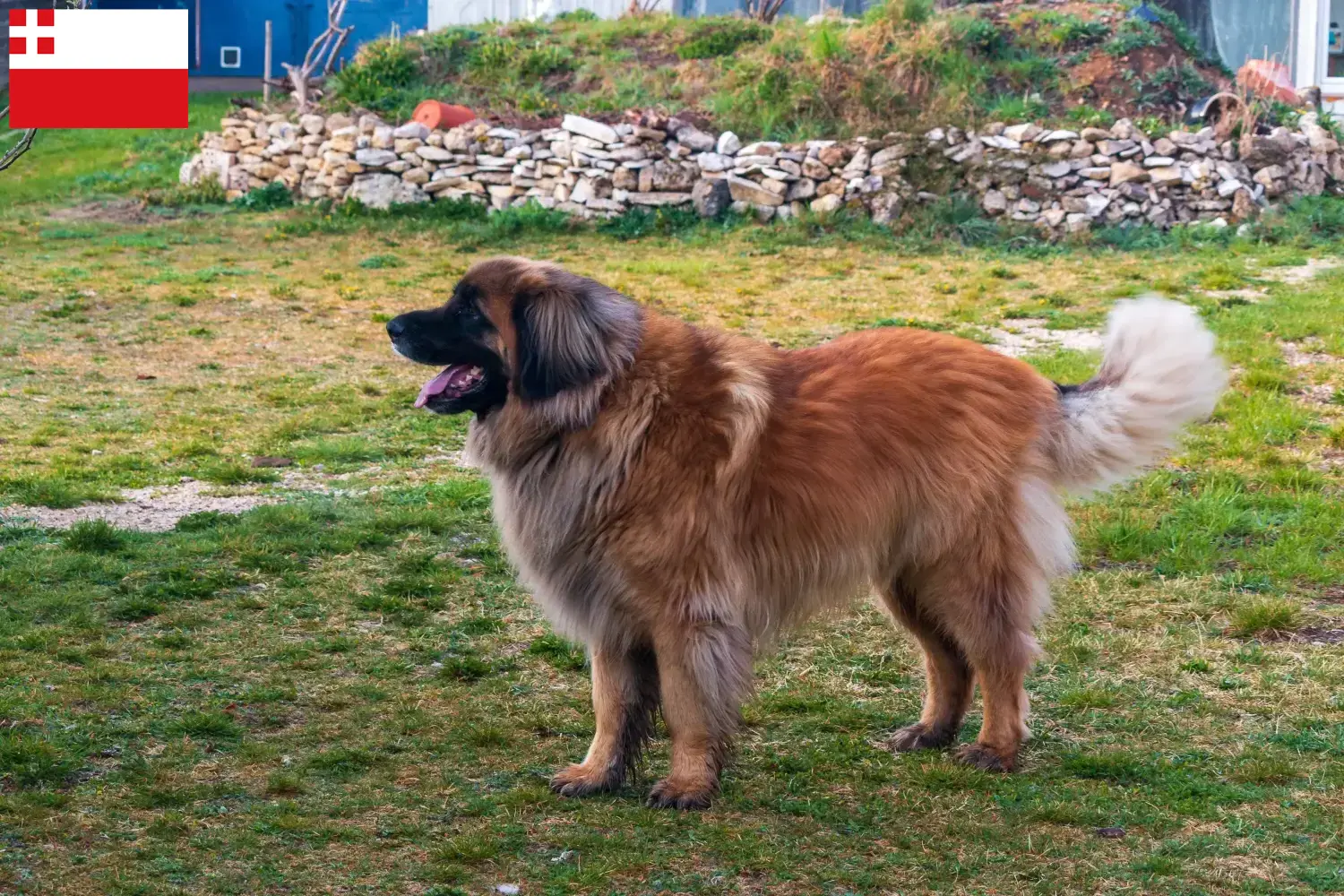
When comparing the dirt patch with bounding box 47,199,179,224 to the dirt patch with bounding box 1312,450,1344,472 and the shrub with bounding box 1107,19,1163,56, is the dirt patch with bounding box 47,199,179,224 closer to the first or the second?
the shrub with bounding box 1107,19,1163,56

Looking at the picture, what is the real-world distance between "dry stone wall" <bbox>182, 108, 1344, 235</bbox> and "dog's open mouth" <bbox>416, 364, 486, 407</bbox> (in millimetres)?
11458

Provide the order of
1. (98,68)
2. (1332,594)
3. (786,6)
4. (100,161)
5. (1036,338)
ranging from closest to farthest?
(1332,594) < (1036,338) < (98,68) < (100,161) < (786,6)

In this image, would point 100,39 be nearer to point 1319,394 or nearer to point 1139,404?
point 1319,394

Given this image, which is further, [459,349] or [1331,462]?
[1331,462]

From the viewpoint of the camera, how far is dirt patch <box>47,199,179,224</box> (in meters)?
17.1

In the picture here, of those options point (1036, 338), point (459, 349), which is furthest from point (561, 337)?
point (1036, 338)

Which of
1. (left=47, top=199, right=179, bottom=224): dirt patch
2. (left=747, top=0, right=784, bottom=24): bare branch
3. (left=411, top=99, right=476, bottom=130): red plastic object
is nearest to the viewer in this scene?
(left=411, top=99, right=476, bottom=130): red plastic object

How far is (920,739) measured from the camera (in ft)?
14.2

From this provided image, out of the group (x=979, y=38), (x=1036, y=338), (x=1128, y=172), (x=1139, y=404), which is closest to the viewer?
(x=1139, y=404)

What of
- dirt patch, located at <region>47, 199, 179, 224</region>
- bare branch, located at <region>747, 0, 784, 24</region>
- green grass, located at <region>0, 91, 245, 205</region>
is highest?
bare branch, located at <region>747, 0, 784, 24</region>

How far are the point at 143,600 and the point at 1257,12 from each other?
17627mm

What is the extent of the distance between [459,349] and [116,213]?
1546cm

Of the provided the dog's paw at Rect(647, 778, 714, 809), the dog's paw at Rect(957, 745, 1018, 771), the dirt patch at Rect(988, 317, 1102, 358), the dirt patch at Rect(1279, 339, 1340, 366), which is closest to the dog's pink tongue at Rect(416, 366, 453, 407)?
the dog's paw at Rect(647, 778, 714, 809)

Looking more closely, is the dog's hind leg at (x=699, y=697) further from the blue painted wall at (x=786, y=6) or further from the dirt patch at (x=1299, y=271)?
the blue painted wall at (x=786, y=6)
